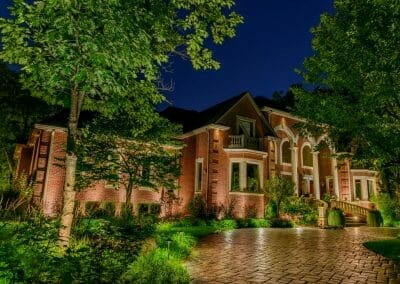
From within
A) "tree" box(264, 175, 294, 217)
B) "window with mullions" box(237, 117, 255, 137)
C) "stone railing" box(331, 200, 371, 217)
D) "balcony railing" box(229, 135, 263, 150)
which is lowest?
"stone railing" box(331, 200, 371, 217)

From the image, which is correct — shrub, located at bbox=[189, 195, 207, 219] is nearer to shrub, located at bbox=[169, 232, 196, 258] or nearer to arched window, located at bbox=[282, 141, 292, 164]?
arched window, located at bbox=[282, 141, 292, 164]

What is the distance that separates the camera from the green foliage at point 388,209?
23.7 metres

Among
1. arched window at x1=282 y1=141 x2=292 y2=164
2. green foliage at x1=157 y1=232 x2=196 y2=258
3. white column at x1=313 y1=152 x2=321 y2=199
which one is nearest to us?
green foliage at x1=157 y1=232 x2=196 y2=258

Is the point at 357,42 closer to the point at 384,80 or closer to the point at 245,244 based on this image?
the point at 384,80

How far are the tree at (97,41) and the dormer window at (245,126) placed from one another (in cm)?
1651

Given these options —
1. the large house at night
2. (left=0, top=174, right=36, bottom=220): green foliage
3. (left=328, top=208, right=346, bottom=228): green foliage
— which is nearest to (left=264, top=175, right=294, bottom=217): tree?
the large house at night

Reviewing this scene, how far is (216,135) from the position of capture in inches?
882

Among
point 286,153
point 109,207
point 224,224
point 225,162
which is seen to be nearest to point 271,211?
point 225,162

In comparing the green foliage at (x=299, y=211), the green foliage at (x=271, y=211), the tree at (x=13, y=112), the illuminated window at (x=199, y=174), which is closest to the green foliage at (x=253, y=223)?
the green foliage at (x=271, y=211)

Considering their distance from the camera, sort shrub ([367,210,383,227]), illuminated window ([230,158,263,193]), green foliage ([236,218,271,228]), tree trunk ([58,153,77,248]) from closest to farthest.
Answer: tree trunk ([58,153,77,248])
green foliage ([236,218,271,228])
illuminated window ([230,158,263,193])
shrub ([367,210,383,227])

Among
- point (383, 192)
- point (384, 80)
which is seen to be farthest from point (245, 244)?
point (383, 192)

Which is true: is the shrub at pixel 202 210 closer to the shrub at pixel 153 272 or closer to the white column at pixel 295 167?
the white column at pixel 295 167

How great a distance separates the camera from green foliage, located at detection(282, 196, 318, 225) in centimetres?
2178

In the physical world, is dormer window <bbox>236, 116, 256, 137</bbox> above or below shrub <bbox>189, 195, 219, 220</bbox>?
above
